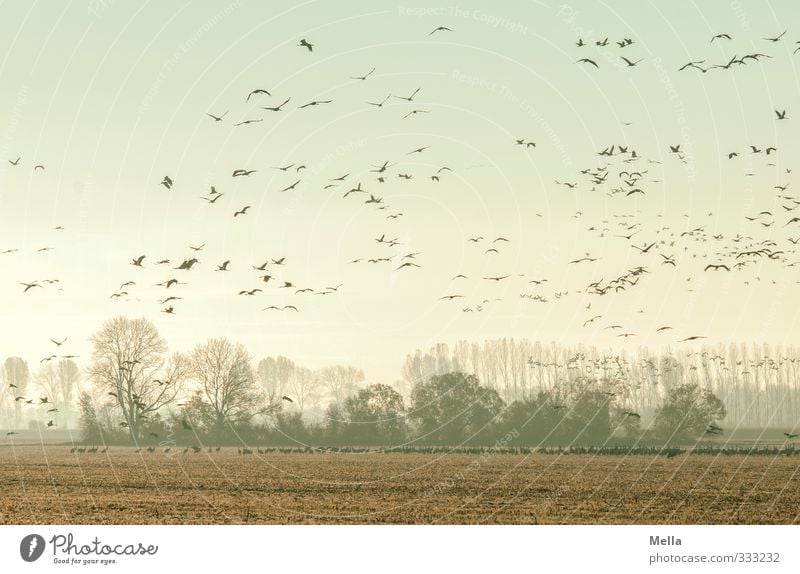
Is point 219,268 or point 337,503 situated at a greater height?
point 219,268

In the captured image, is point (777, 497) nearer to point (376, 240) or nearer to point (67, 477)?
point (376, 240)

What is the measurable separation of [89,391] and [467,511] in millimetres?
118472

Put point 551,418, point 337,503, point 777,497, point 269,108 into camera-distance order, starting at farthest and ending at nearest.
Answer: point 551,418 → point 777,497 → point 337,503 → point 269,108

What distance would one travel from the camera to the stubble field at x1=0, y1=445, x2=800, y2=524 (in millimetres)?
47750

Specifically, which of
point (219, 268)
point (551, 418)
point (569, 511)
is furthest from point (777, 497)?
point (551, 418)

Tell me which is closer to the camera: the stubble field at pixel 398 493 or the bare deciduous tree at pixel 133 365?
the stubble field at pixel 398 493

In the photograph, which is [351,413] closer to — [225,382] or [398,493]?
[225,382]

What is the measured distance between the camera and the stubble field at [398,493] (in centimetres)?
4775

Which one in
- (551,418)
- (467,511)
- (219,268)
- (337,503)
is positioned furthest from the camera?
(551,418)

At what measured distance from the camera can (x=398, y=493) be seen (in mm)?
59312

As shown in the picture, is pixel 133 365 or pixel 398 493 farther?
pixel 133 365

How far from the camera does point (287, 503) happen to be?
5406cm

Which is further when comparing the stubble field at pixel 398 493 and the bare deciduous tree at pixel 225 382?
the bare deciduous tree at pixel 225 382

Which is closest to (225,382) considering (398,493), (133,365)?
(133,365)
